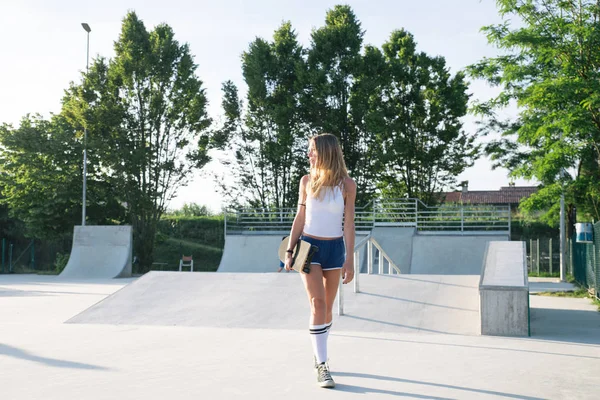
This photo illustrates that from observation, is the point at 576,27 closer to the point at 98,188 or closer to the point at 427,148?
the point at 427,148

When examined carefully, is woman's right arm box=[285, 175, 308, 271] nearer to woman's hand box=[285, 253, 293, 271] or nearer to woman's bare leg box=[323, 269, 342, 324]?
woman's hand box=[285, 253, 293, 271]

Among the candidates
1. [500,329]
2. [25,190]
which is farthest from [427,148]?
[500,329]

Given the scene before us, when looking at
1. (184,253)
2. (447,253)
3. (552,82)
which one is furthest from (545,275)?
(184,253)

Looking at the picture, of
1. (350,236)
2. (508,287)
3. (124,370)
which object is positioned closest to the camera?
(350,236)

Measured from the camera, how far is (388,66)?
27.1 metres

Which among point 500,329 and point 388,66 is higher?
point 388,66

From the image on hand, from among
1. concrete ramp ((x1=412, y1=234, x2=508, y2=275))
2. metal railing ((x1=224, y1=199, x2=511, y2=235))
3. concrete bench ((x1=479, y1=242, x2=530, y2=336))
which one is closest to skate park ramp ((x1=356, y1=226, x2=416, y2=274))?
concrete ramp ((x1=412, y1=234, x2=508, y2=275))

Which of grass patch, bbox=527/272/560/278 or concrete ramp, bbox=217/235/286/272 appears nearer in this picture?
grass patch, bbox=527/272/560/278

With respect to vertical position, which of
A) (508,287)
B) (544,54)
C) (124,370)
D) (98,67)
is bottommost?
(124,370)

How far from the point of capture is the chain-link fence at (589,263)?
40.4 feet

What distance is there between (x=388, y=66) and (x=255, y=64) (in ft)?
18.9

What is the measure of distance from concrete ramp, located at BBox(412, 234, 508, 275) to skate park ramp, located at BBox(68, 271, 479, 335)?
13.3 metres

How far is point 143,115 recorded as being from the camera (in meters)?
27.3

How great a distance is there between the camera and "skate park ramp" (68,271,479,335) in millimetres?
7875
